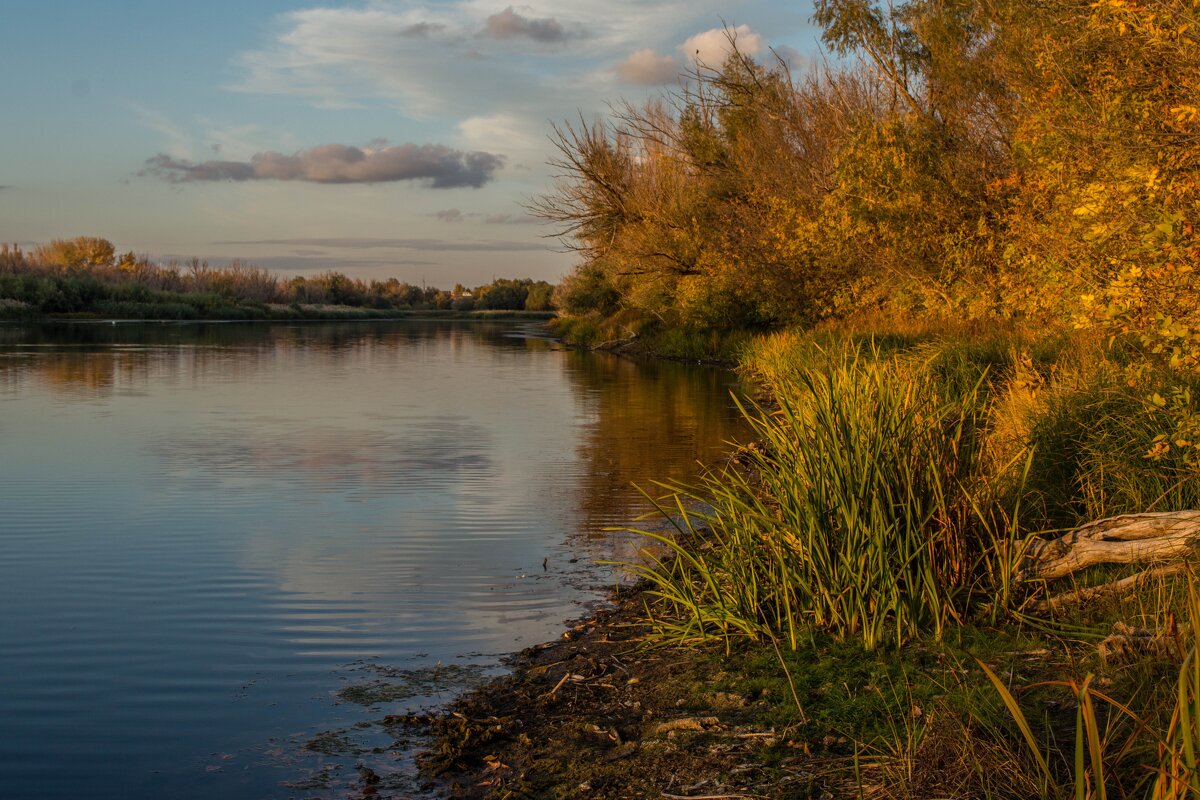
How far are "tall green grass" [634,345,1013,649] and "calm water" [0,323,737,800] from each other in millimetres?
1738

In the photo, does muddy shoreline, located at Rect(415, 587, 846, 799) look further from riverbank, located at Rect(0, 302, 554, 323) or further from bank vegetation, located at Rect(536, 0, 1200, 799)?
riverbank, located at Rect(0, 302, 554, 323)

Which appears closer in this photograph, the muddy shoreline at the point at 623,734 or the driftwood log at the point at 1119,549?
the muddy shoreline at the point at 623,734

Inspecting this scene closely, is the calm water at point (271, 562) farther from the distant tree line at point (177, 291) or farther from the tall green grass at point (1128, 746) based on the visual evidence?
the distant tree line at point (177, 291)

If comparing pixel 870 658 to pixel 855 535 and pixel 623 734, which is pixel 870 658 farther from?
pixel 623 734

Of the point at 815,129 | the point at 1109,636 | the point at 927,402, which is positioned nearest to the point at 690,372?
the point at 815,129

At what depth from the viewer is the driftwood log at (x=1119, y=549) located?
21.2ft

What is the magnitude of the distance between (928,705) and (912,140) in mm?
22398

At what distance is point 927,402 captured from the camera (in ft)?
25.6

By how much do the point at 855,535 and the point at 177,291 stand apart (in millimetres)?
111067

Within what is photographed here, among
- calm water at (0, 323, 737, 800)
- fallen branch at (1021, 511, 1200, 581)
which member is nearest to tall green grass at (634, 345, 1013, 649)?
fallen branch at (1021, 511, 1200, 581)

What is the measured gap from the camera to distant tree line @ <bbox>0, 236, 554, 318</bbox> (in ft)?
277

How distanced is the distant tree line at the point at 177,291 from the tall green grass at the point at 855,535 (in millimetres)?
83945

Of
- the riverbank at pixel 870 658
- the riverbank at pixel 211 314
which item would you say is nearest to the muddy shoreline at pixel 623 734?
the riverbank at pixel 870 658

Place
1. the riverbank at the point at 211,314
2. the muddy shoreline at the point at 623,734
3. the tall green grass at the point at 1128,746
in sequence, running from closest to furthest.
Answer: the tall green grass at the point at 1128,746
the muddy shoreline at the point at 623,734
the riverbank at the point at 211,314
